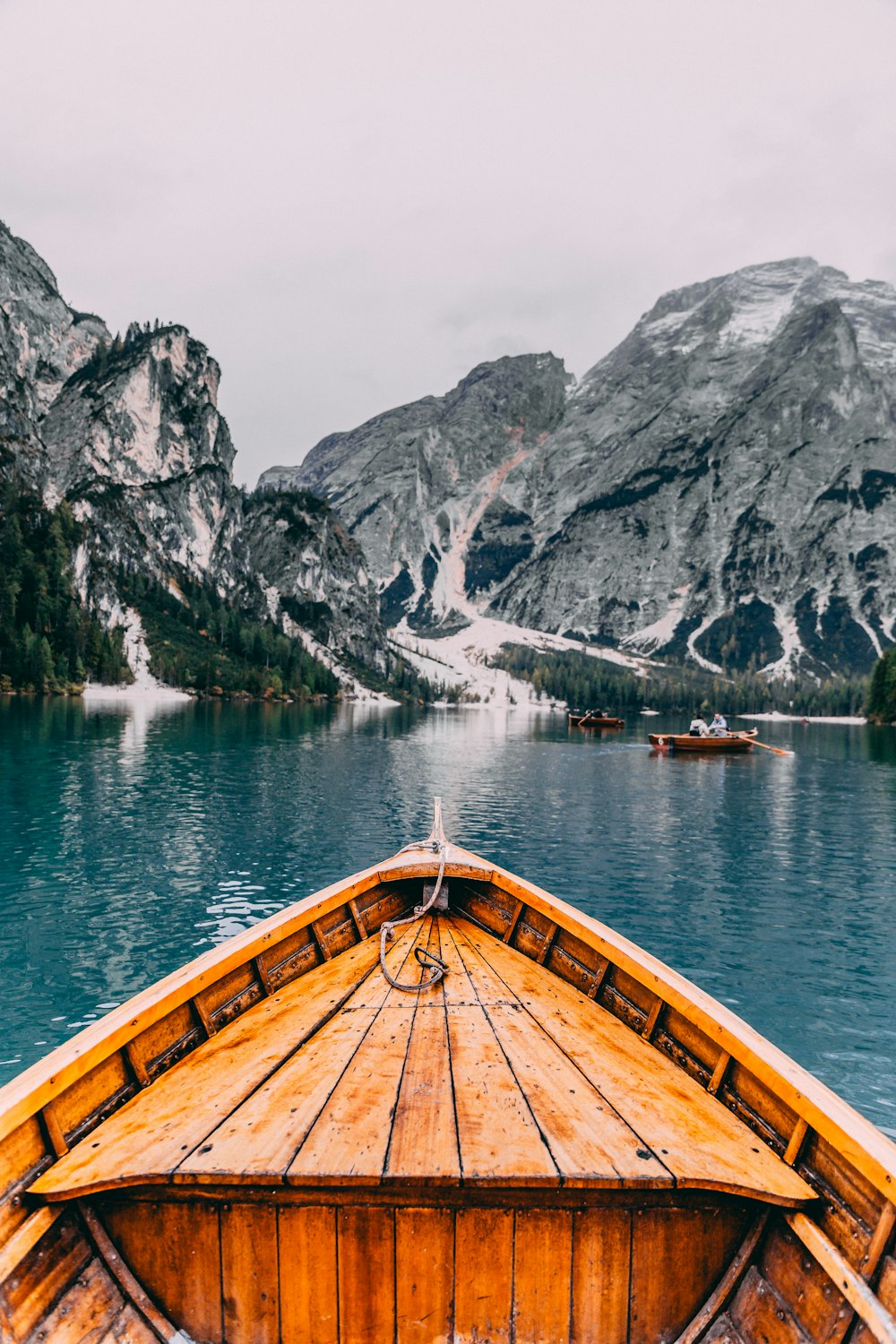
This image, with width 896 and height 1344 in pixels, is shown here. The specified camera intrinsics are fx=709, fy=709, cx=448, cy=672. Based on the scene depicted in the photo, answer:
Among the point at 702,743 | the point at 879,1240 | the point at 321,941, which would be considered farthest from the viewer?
the point at 702,743

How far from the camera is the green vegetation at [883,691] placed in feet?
475

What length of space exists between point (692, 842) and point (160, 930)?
26063mm

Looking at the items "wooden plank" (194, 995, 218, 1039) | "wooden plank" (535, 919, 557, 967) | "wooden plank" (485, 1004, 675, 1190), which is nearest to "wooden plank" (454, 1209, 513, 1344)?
"wooden plank" (485, 1004, 675, 1190)

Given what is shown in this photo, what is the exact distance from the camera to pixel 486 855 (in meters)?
31.6

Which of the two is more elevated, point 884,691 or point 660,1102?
point 884,691

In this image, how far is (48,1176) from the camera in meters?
5.10

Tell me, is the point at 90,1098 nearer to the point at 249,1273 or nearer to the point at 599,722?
the point at 249,1273

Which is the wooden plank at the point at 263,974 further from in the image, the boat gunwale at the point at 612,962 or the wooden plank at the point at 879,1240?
the wooden plank at the point at 879,1240

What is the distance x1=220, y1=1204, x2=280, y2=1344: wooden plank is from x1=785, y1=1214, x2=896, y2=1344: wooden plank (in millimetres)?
3645

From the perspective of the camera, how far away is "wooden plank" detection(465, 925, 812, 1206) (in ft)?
16.9

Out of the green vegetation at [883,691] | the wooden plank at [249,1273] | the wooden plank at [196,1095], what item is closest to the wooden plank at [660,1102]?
the wooden plank at [196,1095]

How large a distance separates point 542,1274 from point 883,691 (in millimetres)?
169965

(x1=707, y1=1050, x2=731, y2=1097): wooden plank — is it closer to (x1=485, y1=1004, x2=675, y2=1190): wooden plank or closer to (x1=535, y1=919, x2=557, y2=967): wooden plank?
(x1=485, y1=1004, x2=675, y2=1190): wooden plank

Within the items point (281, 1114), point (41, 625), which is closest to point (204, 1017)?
point (281, 1114)
